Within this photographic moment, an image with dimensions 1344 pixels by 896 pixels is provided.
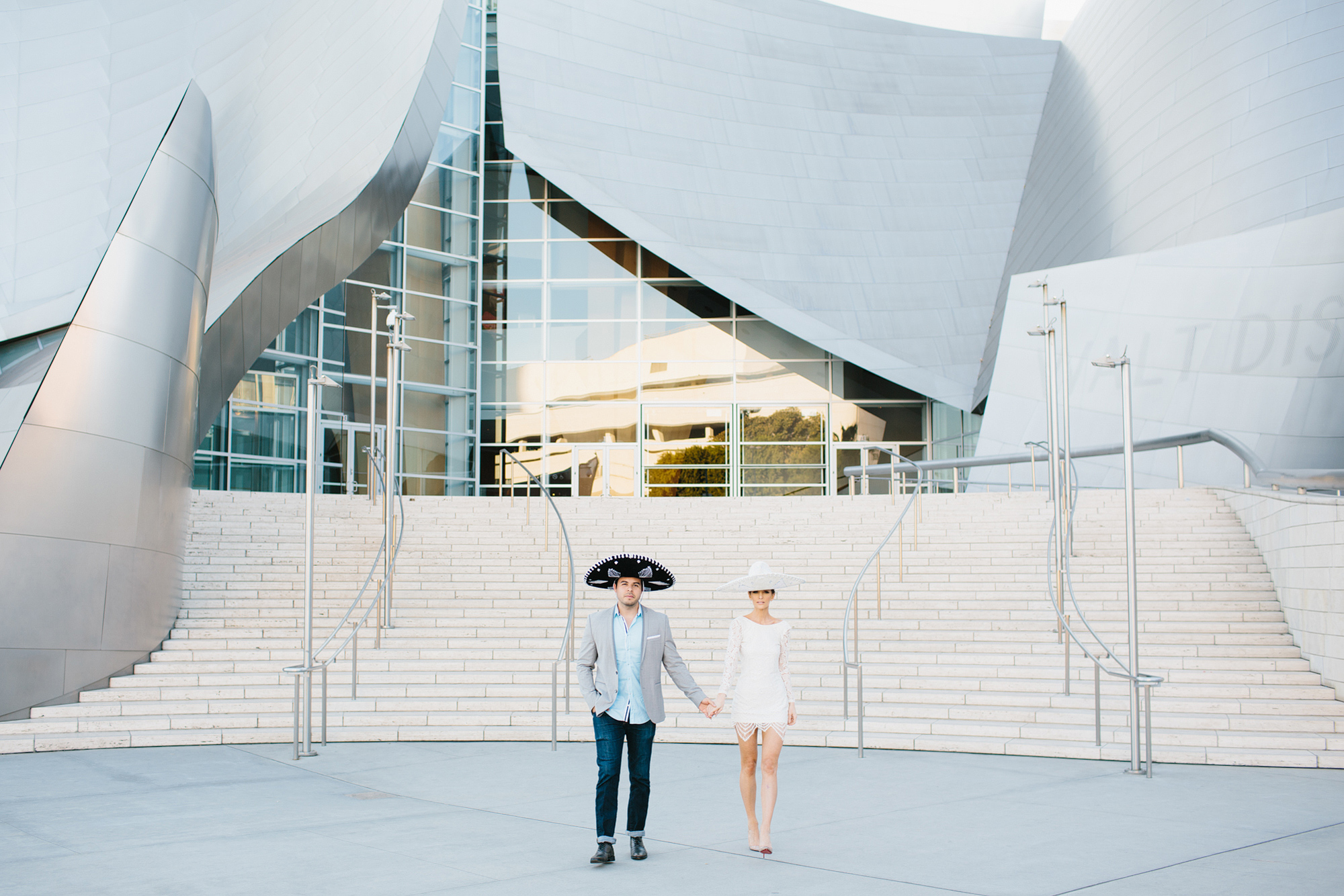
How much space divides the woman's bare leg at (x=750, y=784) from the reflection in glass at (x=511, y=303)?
2201cm

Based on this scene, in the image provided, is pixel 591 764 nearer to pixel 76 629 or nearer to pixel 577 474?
pixel 76 629

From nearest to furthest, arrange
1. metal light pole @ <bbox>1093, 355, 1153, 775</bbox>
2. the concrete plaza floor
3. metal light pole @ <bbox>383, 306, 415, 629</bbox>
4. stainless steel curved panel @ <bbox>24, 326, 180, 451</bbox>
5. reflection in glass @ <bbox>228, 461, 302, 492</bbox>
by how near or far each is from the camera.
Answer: the concrete plaza floor → metal light pole @ <bbox>1093, 355, 1153, 775</bbox> → stainless steel curved panel @ <bbox>24, 326, 180, 451</bbox> → metal light pole @ <bbox>383, 306, 415, 629</bbox> → reflection in glass @ <bbox>228, 461, 302, 492</bbox>

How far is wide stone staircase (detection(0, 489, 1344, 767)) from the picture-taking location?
8.84 metres

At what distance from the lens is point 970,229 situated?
88.9 feet

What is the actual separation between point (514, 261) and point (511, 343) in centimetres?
197

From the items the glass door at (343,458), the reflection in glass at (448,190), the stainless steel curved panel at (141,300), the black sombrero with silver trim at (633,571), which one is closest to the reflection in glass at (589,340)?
the reflection in glass at (448,190)

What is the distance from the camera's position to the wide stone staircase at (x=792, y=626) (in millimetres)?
8844

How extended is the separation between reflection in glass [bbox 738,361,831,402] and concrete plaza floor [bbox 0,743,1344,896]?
1854cm

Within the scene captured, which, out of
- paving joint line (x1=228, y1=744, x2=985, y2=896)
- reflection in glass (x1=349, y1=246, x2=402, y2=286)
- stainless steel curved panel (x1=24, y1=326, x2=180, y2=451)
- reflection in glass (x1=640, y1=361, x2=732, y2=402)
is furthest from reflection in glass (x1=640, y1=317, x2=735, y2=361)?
paving joint line (x1=228, y1=744, x2=985, y2=896)

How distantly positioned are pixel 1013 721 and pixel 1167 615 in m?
3.26

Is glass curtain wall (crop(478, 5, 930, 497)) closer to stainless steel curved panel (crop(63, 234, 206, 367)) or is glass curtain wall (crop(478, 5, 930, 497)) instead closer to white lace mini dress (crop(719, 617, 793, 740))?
stainless steel curved panel (crop(63, 234, 206, 367))

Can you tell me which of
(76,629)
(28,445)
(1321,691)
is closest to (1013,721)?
(1321,691)

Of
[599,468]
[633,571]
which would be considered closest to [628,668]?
[633,571]

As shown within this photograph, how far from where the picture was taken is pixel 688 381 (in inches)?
1041
